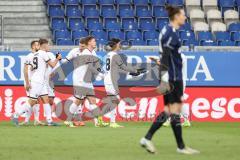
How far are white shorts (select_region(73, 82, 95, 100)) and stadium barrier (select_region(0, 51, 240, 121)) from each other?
2.11 m

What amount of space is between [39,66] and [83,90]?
123 centimetres

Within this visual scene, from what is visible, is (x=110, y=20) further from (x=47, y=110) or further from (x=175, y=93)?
(x=175, y=93)

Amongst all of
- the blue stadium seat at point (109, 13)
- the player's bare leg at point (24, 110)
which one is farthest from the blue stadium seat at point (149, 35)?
the player's bare leg at point (24, 110)

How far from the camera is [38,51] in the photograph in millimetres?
18203

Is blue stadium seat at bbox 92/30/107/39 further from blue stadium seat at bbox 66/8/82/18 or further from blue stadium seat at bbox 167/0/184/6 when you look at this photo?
blue stadium seat at bbox 167/0/184/6

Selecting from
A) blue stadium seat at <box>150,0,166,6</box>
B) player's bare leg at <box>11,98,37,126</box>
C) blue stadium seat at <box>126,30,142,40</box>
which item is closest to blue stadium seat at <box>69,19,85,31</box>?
blue stadium seat at <box>126,30,142,40</box>

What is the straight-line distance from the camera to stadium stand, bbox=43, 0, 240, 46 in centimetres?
2456

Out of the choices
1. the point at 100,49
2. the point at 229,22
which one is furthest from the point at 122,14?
the point at 100,49

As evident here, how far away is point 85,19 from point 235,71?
7214 mm

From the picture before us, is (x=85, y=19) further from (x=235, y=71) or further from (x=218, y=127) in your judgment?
(x=218, y=127)

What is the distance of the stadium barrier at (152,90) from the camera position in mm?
20266

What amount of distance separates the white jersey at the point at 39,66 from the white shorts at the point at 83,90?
2.91 ft

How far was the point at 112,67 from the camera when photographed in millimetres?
17797

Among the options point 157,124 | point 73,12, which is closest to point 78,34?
point 73,12
